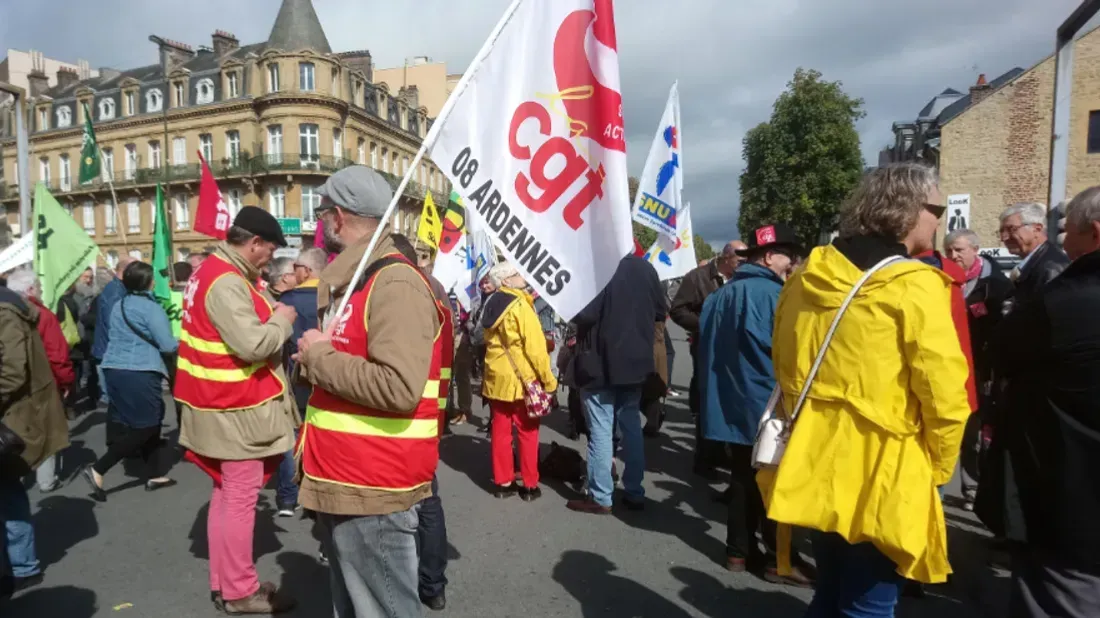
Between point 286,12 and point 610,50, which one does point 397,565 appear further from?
point 286,12

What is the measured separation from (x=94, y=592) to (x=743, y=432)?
12.3 ft

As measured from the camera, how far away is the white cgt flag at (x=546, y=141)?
8.04 ft

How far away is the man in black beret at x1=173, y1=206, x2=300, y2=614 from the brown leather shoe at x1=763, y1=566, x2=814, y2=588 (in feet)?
8.62

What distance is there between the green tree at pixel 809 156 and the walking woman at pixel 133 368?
93.8 feet

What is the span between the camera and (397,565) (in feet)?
7.25

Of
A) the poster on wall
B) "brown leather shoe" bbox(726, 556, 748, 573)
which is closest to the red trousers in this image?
"brown leather shoe" bbox(726, 556, 748, 573)

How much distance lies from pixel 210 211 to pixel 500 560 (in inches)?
229

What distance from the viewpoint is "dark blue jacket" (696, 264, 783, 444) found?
13.0ft

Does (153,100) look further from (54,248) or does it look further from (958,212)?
(958,212)

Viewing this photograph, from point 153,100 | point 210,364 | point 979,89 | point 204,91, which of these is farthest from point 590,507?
point 153,100

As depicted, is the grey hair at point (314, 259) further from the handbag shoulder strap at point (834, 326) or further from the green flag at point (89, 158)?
the green flag at point (89, 158)

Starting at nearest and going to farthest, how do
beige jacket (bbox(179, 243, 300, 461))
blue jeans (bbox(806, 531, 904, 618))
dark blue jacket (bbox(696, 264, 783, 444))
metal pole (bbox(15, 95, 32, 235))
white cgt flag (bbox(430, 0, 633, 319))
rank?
1. blue jeans (bbox(806, 531, 904, 618))
2. white cgt flag (bbox(430, 0, 633, 319))
3. beige jacket (bbox(179, 243, 300, 461))
4. dark blue jacket (bbox(696, 264, 783, 444))
5. metal pole (bbox(15, 95, 32, 235))

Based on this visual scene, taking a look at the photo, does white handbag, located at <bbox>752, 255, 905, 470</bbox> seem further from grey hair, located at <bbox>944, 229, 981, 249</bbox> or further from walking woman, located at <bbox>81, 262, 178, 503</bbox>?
walking woman, located at <bbox>81, 262, 178, 503</bbox>

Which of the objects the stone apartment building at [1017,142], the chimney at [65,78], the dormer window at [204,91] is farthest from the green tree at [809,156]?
the chimney at [65,78]
